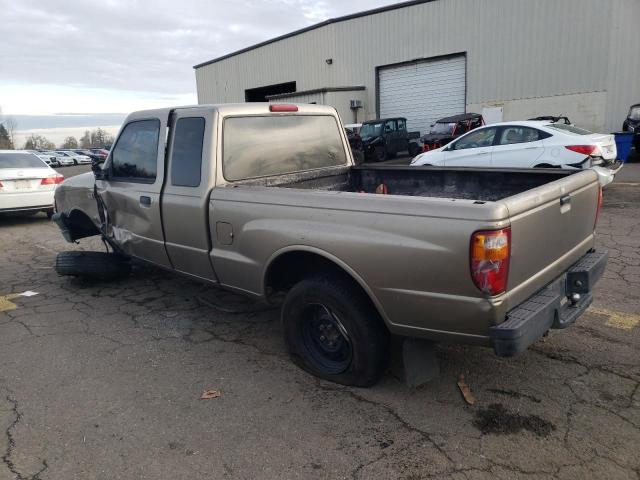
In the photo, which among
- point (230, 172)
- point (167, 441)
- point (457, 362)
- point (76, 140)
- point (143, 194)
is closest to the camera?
point (167, 441)

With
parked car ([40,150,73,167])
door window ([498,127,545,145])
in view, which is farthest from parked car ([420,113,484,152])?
parked car ([40,150,73,167])

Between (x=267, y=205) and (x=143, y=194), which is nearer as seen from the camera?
(x=267, y=205)

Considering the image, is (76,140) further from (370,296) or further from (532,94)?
(370,296)

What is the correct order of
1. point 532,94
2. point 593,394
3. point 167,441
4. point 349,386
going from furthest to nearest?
point 532,94 < point 349,386 < point 593,394 < point 167,441

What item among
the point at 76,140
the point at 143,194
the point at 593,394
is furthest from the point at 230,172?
the point at 76,140

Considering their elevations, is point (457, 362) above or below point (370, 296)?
below

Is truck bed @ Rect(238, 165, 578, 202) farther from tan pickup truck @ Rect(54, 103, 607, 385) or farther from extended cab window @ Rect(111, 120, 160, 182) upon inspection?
extended cab window @ Rect(111, 120, 160, 182)

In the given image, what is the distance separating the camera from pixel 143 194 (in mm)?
4438

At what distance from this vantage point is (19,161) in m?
9.88

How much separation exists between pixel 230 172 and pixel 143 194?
40.7 inches

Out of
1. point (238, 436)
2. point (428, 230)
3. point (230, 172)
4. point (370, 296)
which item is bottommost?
point (238, 436)

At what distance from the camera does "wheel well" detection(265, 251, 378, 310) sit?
127 inches

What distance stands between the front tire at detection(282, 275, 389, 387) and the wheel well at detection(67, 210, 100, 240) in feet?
11.4

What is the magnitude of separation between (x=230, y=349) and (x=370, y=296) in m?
1.60
